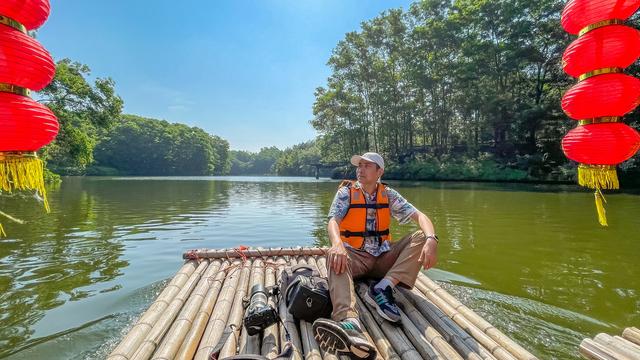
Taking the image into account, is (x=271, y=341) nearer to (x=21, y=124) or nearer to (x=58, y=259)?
(x=21, y=124)

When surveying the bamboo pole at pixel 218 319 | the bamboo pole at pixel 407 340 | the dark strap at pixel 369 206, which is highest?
the dark strap at pixel 369 206

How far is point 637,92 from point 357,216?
259 cm

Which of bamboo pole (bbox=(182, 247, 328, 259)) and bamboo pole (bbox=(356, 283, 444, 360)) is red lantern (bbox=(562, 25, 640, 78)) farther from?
bamboo pole (bbox=(182, 247, 328, 259))

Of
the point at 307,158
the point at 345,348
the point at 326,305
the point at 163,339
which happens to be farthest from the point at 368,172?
the point at 307,158

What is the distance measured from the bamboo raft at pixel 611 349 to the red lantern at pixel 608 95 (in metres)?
1.72

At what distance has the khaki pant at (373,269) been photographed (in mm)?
2689

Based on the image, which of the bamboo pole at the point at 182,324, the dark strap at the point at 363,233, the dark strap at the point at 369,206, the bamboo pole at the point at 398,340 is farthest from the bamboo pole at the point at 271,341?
the dark strap at the point at 369,206

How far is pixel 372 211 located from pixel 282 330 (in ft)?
4.91

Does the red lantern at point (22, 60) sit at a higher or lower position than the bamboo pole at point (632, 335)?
higher

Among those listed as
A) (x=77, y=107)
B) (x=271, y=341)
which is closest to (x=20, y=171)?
(x=271, y=341)

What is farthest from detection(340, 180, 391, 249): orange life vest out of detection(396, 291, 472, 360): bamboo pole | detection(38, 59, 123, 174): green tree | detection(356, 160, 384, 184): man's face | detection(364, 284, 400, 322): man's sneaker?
detection(38, 59, 123, 174): green tree

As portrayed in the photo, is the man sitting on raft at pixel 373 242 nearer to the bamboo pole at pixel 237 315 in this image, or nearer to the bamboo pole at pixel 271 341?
the bamboo pole at pixel 271 341

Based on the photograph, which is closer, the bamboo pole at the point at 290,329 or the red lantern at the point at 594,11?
the bamboo pole at the point at 290,329

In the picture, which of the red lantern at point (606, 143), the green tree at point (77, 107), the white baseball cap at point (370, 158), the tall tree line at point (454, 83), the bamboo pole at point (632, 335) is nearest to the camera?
the bamboo pole at point (632, 335)
